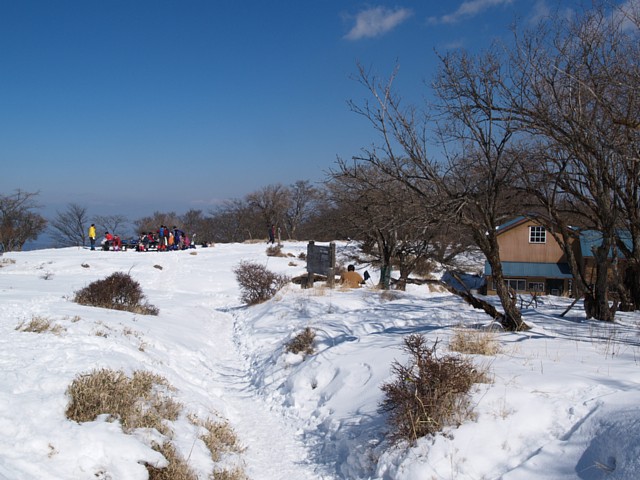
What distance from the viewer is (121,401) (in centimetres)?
481

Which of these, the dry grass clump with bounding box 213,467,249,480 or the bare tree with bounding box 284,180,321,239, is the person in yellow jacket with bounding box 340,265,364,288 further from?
the bare tree with bounding box 284,180,321,239

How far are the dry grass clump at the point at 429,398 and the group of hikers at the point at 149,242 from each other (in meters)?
31.5

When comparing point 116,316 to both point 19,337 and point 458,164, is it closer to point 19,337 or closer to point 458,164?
point 19,337

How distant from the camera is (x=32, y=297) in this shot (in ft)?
37.3

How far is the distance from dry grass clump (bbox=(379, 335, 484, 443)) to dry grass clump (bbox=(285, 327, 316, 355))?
352cm

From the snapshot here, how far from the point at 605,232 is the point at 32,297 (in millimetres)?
11791

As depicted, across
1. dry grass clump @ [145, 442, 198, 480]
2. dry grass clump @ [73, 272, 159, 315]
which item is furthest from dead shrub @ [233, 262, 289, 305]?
dry grass clump @ [145, 442, 198, 480]

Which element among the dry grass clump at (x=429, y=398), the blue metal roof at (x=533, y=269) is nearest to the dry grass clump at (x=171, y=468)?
the dry grass clump at (x=429, y=398)

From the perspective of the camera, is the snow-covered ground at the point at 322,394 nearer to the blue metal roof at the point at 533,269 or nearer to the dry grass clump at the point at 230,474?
the dry grass clump at the point at 230,474

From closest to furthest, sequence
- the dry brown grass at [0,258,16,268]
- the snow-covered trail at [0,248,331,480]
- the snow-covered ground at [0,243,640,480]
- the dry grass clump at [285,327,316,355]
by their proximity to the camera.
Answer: the snow-covered ground at [0,243,640,480] < the snow-covered trail at [0,248,331,480] < the dry grass clump at [285,327,316,355] < the dry brown grass at [0,258,16,268]

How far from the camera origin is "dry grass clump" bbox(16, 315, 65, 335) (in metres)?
7.07

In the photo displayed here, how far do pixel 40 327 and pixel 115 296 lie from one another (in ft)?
16.8

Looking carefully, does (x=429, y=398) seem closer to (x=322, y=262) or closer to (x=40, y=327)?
(x=40, y=327)

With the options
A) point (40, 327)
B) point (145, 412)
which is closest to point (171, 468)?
point (145, 412)
